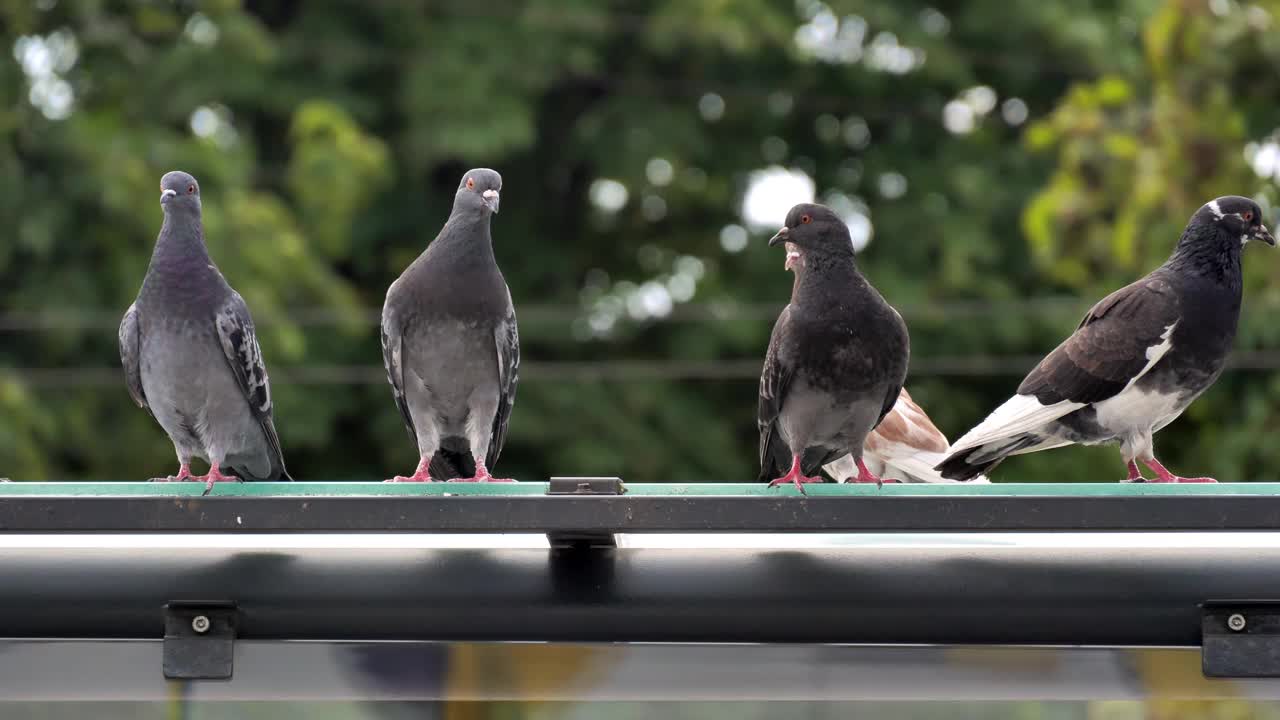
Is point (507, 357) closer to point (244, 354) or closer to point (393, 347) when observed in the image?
point (393, 347)

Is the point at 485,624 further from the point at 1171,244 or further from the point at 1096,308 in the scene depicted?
the point at 1171,244

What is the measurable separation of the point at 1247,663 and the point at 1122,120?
715 cm

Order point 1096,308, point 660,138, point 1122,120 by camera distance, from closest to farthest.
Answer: point 1096,308 → point 1122,120 → point 660,138

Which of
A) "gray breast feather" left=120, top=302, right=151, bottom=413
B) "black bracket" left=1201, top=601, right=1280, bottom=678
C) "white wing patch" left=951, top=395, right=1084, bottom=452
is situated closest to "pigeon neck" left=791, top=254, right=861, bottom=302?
"white wing patch" left=951, top=395, right=1084, bottom=452

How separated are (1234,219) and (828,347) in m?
1.20

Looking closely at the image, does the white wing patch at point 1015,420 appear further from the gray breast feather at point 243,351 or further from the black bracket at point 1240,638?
the gray breast feather at point 243,351

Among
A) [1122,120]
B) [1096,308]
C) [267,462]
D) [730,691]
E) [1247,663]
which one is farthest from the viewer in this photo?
[1122,120]

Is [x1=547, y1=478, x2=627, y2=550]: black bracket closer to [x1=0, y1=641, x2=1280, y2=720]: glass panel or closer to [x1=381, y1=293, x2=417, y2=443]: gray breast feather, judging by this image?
[x1=0, y1=641, x2=1280, y2=720]: glass panel

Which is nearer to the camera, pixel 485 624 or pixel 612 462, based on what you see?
pixel 485 624

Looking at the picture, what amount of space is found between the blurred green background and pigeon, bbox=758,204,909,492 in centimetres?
532

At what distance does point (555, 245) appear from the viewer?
547 inches

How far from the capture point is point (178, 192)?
4621 millimetres

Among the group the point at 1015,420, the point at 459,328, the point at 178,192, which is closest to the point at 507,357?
the point at 459,328

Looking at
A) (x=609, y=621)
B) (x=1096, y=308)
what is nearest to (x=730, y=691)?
(x=609, y=621)
